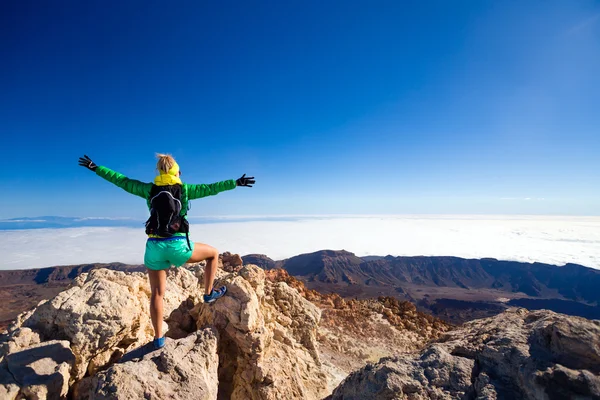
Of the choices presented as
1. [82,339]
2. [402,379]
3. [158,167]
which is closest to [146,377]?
[82,339]

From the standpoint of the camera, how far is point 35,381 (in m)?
4.39

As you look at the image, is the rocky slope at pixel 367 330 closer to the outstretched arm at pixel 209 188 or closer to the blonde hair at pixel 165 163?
the outstretched arm at pixel 209 188

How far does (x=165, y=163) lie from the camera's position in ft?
15.5

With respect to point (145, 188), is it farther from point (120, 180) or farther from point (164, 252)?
point (164, 252)

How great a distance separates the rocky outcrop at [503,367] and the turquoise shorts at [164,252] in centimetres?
331

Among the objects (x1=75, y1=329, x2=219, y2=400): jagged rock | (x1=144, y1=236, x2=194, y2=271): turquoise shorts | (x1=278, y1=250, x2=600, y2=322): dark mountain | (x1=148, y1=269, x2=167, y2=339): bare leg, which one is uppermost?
(x1=144, y1=236, x2=194, y2=271): turquoise shorts

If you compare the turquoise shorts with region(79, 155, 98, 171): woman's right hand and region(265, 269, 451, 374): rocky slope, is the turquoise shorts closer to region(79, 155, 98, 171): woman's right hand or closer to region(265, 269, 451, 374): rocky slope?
region(79, 155, 98, 171): woman's right hand

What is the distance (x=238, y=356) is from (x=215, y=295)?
1487 millimetres

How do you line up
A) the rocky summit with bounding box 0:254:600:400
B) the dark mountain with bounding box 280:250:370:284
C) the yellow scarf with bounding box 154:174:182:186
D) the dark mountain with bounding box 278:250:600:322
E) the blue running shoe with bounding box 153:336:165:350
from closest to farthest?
the rocky summit with bounding box 0:254:600:400, the yellow scarf with bounding box 154:174:182:186, the blue running shoe with bounding box 153:336:165:350, the dark mountain with bounding box 278:250:600:322, the dark mountain with bounding box 280:250:370:284

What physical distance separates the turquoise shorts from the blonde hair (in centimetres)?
113

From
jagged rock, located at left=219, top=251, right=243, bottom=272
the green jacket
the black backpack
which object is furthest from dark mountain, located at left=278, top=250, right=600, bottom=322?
the black backpack

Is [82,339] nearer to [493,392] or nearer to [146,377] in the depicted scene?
[146,377]

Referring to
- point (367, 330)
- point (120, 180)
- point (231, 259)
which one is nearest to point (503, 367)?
point (120, 180)

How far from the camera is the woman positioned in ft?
14.8
